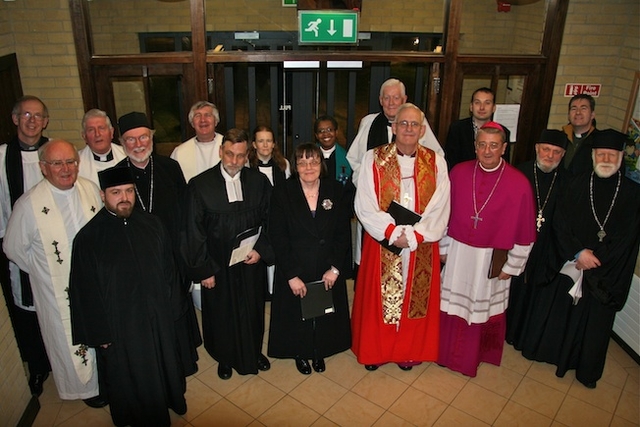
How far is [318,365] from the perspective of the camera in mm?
4277

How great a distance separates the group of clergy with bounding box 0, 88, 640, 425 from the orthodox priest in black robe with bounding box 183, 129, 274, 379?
1cm

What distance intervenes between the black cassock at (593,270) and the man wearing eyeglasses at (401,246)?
1019mm

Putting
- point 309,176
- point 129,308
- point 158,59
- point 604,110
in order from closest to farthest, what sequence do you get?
point 129,308 → point 309,176 → point 158,59 → point 604,110

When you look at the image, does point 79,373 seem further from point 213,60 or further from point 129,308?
point 213,60

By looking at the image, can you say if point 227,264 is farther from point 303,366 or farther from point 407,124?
point 407,124

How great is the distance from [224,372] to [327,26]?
11.3 feet

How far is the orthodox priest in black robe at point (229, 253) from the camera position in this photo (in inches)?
145

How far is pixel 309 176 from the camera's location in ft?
12.2

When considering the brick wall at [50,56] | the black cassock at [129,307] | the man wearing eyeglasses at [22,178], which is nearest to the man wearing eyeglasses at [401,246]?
the black cassock at [129,307]

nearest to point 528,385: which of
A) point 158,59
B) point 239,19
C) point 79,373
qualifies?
point 79,373

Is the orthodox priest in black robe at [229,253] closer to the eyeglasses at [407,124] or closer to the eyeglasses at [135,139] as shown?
the eyeglasses at [135,139]

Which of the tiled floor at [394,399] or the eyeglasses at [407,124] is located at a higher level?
the eyeglasses at [407,124]

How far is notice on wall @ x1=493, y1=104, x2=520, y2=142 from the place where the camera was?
569cm

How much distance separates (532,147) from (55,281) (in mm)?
4941
